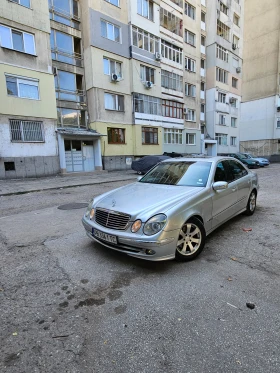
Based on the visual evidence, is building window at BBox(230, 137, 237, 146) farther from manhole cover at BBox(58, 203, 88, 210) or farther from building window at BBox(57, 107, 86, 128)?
manhole cover at BBox(58, 203, 88, 210)

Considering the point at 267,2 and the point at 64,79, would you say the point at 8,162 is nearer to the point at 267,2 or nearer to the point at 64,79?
the point at 64,79

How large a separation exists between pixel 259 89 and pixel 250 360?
41.6 m

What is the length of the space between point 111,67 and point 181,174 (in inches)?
757

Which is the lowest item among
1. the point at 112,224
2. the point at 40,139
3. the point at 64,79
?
the point at 112,224

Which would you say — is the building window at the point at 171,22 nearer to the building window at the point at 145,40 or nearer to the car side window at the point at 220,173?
the building window at the point at 145,40

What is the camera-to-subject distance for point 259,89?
3512 cm

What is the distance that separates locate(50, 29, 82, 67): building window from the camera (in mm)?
17875

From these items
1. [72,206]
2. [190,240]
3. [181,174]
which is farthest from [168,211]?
[72,206]

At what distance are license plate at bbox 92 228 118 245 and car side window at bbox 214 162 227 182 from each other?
2.20 m

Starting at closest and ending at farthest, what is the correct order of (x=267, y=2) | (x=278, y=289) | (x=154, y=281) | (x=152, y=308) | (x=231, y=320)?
1. (x=231, y=320)
2. (x=152, y=308)
3. (x=278, y=289)
4. (x=154, y=281)
5. (x=267, y=2)

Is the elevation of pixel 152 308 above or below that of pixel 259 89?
below

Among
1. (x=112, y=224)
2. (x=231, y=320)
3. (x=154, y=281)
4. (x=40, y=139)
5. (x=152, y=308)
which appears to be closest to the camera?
(x=231, y=320)

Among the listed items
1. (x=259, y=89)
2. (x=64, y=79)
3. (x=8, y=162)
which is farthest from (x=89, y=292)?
(x=259, y=89)

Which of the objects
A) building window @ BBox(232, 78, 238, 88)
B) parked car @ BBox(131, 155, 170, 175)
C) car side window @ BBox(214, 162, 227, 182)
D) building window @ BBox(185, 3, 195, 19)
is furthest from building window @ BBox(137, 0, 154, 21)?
car side window @ BBox(214, 162, 227, 182)
